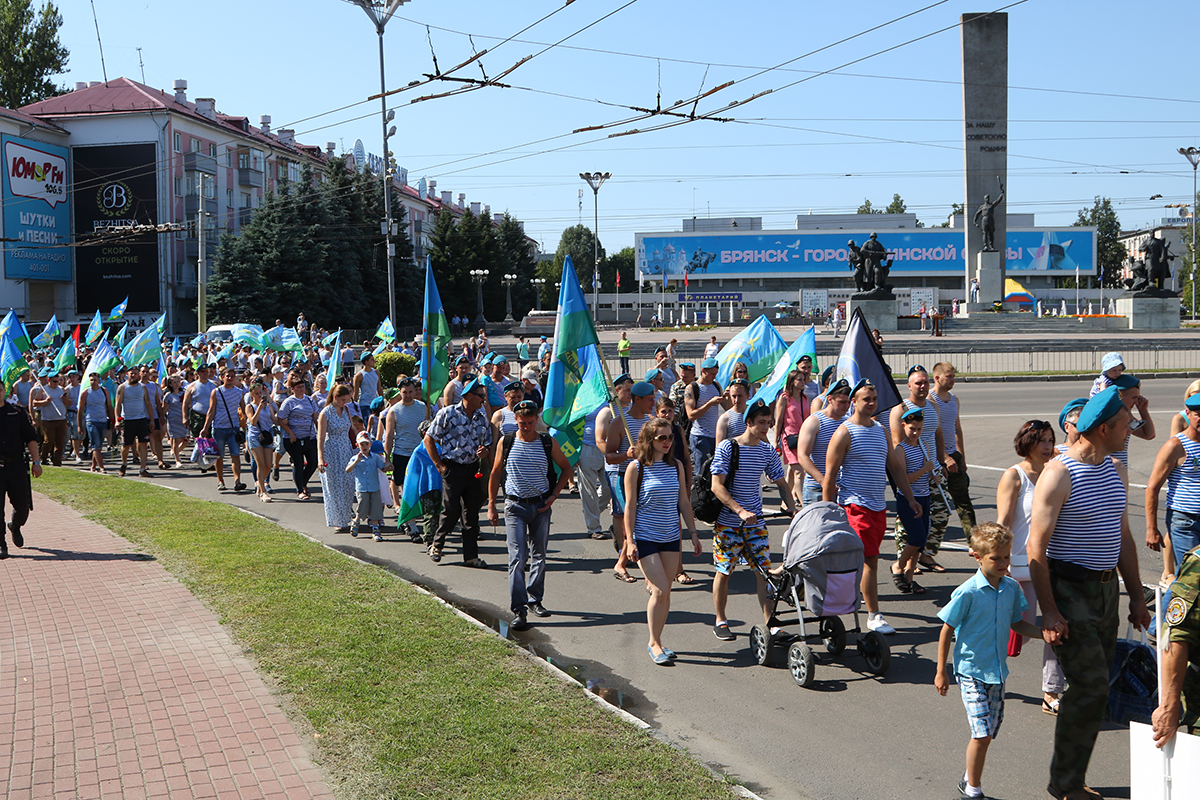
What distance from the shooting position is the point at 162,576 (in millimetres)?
9180

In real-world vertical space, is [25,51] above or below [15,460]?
above

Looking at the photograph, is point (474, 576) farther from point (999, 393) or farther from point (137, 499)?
point (999, 393)

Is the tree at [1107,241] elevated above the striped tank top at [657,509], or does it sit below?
above

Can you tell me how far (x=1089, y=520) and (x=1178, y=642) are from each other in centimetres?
84

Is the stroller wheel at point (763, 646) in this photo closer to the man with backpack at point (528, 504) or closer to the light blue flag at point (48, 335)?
the man with backpack at point (528, 504)

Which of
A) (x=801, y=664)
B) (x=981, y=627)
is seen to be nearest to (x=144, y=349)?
(x=801, y=664)

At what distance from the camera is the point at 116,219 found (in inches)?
2383

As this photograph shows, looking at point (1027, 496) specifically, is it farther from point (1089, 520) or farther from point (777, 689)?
point (777, 689)

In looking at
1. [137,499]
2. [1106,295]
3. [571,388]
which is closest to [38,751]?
[571,388]

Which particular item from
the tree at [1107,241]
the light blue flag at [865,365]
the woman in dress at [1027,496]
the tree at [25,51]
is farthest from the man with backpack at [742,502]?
the tree at [1107,241]

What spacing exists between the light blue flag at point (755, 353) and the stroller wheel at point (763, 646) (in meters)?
8.13

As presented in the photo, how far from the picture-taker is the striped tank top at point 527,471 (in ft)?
26.2

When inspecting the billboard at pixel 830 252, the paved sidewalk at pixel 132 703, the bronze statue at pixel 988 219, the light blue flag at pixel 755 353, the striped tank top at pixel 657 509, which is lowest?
the paved sidewalk at pixel 132 703

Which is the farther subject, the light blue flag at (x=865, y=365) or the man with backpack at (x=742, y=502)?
the light blue flag at (x=865, y=365)
